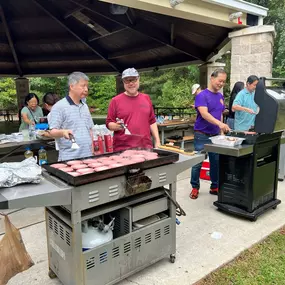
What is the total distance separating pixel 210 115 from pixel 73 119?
1807mm

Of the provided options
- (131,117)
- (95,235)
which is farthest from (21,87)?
(95,235)

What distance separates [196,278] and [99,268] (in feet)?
2.77

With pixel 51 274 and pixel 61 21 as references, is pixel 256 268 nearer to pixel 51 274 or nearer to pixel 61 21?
pixel 51 274

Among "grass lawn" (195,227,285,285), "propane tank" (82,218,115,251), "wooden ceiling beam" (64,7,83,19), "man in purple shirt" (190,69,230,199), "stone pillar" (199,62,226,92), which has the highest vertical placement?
"wooden ceiling beam" (64,7,83,19)

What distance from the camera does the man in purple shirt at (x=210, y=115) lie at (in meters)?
3.64

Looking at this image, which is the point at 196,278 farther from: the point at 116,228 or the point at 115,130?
the point at 115,130

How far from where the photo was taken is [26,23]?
8.28 metres

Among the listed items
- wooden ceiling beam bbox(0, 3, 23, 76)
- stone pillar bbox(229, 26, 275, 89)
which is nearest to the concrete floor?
stone pillar bbox(229, 26, 275, 89)

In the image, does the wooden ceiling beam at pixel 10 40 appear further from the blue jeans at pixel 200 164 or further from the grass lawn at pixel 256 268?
the grass lawn at pixel 256 268

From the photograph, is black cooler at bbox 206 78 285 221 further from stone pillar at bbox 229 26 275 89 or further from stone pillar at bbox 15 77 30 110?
stone pillar at bbox 15 77 30 110

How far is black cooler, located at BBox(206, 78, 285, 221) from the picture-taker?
10.2 feet

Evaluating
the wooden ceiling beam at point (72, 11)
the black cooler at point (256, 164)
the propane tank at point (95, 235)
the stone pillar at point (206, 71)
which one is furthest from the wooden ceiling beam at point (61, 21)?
the propane tank at point (95, 235)

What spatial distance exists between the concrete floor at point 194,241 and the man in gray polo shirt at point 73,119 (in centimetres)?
100

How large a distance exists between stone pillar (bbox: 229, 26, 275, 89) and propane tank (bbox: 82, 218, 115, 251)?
448 centimetres
